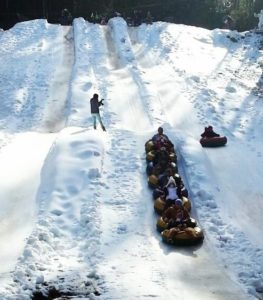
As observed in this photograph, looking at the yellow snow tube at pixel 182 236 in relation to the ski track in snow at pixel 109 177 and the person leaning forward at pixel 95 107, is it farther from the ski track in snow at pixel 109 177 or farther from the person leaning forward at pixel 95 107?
the person leaning forward at pixel 95 107

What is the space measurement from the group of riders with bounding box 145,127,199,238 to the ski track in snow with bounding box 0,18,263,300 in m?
0.42

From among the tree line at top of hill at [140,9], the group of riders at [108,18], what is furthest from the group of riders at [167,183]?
the tree line at top of hill at [140,9]

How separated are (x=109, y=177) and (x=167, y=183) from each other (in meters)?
2.09

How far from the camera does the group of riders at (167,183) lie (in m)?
13.2

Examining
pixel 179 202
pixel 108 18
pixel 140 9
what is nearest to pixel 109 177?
pixel 179 202

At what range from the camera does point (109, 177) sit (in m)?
16.2

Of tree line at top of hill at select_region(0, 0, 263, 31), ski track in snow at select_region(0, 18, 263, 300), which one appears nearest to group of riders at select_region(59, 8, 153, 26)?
tree line at top of hill at select_region(0, 0, 263, 31)

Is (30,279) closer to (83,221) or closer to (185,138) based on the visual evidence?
(83,221)

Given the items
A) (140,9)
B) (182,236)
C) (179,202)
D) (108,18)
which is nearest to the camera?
(182,236)

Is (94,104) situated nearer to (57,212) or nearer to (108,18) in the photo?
(57,212)

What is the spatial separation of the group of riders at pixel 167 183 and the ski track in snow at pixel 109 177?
423 millimetres

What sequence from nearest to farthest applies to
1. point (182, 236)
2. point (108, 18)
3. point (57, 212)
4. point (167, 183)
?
point (182, 236)
point (57, 212)
point (167, 183)
point (108, 18)

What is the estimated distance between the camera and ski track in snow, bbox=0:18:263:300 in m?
11.2

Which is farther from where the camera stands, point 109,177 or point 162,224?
point 109,177
